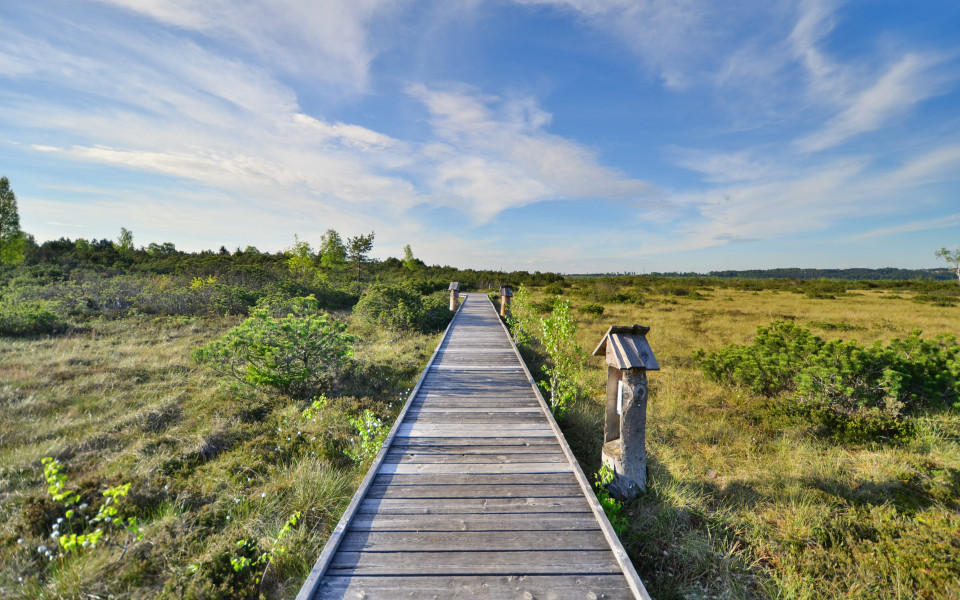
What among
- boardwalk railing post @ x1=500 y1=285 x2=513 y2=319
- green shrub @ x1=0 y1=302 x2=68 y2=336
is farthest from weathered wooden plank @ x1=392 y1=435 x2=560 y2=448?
green shrub @ x1=0 y1=302 x2=68 y2=336

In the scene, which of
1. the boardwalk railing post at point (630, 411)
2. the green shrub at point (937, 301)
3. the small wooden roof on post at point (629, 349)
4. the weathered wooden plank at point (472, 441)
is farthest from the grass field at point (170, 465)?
the green shrub at point (937, 301)

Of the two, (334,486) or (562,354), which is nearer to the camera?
(334,486)

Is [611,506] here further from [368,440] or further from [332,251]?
[332,251]

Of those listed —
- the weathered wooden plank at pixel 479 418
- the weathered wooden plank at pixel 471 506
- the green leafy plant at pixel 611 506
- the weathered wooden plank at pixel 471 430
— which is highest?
the weathered wooden plank at pixel 479 418

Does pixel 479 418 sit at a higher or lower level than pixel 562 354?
lower

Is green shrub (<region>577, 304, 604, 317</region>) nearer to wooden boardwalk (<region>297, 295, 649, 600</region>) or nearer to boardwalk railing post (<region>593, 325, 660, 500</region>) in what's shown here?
wooden boardwalk (<region>297, 295, 649, 600</region>)

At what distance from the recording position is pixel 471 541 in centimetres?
273

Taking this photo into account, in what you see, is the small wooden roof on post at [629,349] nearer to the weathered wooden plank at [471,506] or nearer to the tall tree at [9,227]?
the weathered wooden plank at [471,506]

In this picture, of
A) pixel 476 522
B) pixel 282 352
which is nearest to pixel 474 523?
pixel 476 522

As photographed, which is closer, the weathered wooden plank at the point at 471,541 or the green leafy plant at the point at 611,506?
the weathered wooden plank at the point at 471,541

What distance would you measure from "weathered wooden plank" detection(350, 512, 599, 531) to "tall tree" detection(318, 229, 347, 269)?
3132 centimetres

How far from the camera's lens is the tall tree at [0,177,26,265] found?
2625cm

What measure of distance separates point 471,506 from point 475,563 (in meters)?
0.58

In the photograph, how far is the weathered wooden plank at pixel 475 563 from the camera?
2.47 metres
